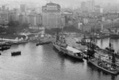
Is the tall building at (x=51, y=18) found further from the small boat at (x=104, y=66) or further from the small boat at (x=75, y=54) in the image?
the small boat at (x=104, y=66)

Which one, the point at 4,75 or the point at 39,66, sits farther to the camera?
the point at 39,66

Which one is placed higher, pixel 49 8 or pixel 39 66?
→ pixel 49 8

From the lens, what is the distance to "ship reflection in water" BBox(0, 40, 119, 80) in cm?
516

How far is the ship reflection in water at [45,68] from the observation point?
516 cm

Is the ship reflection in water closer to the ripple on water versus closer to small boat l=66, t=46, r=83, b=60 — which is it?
the ripple on water

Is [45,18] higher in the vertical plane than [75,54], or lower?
higher

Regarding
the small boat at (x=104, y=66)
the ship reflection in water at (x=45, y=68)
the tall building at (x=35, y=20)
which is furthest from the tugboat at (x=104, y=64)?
the tall building at (x=35, y=20)

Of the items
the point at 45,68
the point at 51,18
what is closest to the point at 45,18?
the point at 51,18

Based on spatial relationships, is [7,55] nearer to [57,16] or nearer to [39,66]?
[39,66]

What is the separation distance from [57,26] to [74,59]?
6.79 m

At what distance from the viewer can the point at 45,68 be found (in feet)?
19.0

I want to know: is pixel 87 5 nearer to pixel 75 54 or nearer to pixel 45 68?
pixel 75 54

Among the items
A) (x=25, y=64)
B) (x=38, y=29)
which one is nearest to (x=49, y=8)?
(x=38, y=29)

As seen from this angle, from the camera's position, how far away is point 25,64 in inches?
243
